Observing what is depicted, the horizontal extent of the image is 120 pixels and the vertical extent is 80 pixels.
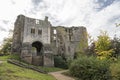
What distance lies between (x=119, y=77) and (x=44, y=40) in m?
26.6

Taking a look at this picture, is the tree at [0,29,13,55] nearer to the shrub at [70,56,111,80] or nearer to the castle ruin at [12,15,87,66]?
the castle ruin at [12,15,87,66]

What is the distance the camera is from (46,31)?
4003 centimetres

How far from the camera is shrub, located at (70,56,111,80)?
18892 mm

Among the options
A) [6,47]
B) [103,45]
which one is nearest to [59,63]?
[103,45]

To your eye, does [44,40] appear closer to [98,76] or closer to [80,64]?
[80,64]

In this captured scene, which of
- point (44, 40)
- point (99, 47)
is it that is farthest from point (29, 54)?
point (99, 47)

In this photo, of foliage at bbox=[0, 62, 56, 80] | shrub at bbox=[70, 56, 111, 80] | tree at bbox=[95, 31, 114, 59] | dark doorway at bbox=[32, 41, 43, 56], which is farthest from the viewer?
dark doorway at bbox=[32, 41, 43, 56]

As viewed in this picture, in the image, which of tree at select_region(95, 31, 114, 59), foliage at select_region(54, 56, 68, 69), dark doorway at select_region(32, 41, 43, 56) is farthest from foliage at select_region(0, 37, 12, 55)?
tree at select_region(95, 31, 114, 59)

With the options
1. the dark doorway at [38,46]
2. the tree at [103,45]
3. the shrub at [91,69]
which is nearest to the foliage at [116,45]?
the tree at [103,45]

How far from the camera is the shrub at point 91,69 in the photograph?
18892 millimetres

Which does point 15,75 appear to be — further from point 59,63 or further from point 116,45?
point 59,63

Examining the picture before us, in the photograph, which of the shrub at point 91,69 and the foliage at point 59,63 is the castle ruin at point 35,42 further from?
the shrub at point 91,69

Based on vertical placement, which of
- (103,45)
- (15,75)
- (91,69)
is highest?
(103,45)

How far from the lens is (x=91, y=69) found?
1994cm
